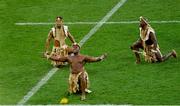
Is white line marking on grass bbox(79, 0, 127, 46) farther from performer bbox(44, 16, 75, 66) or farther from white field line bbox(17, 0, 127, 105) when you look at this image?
performer bbox(44, 16, 75, 66)

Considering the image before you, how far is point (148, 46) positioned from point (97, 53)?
1.94 meters

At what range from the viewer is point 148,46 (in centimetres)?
2361

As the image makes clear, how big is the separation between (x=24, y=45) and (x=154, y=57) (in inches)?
190

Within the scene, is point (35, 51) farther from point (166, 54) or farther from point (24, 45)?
point (166, 54)

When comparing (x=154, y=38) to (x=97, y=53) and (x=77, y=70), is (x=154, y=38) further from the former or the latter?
(x=77, y=70)

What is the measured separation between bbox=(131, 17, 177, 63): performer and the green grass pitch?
23 centimetres

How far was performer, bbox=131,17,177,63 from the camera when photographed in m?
23.4

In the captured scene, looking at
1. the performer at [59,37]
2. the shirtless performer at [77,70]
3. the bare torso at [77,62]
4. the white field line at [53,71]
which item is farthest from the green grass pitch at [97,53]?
the bare torso at [77,62]

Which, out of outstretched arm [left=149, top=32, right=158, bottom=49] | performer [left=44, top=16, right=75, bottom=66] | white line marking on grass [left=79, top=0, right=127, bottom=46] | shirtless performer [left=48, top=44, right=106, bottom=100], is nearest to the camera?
shirtless performer [left=48, top=44, right=106, bottom=100]

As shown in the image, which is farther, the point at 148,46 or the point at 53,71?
the point at 148,46

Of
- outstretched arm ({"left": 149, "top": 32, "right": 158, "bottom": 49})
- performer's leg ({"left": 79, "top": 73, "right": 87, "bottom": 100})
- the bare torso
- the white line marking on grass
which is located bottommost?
performer's leg ({"left": 79, "top": 73, "right": 87, "bottom": 100})

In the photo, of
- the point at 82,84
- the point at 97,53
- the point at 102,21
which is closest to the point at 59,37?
the point at 97,53

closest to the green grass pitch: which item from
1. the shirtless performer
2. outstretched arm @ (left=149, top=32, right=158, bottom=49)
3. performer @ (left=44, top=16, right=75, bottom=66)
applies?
the shirtless performer

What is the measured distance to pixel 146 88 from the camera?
21188 millimetres
